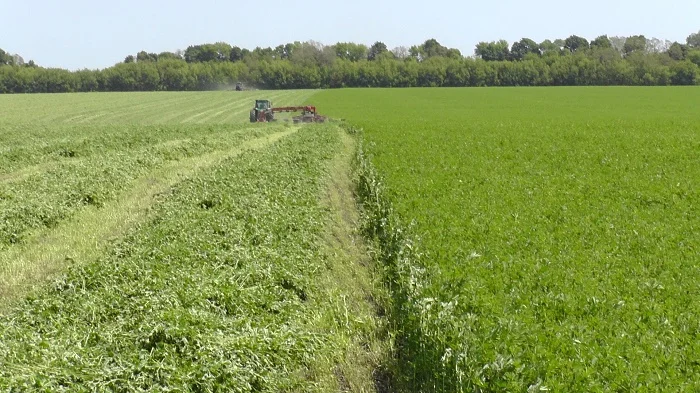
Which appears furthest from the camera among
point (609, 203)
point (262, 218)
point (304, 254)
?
point (609, 203)

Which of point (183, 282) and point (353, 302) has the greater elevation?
point (183, 282)

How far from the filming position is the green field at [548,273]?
5.95m

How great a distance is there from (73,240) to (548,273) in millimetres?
8804

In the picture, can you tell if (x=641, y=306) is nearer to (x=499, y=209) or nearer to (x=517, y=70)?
(x=499, y=209)

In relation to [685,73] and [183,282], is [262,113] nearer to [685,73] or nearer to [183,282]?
[183,282]

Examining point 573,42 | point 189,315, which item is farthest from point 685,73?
point 189,315

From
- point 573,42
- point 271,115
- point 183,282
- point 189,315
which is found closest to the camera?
point 189,315

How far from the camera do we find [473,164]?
19516 millimetres

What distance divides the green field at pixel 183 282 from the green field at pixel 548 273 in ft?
3.40

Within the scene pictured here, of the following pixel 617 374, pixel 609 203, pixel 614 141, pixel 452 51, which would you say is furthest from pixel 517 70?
pixel 617 374

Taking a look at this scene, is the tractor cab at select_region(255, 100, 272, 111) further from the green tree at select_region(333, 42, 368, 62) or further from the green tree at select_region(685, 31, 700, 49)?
the green tree at select_region(685, 31, 700, 49)

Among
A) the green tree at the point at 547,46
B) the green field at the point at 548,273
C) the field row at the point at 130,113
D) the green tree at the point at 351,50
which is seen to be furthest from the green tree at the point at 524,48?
the green field at the point at 548,273

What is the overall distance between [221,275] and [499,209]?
5912 millimetres

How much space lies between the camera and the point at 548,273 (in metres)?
8.52
